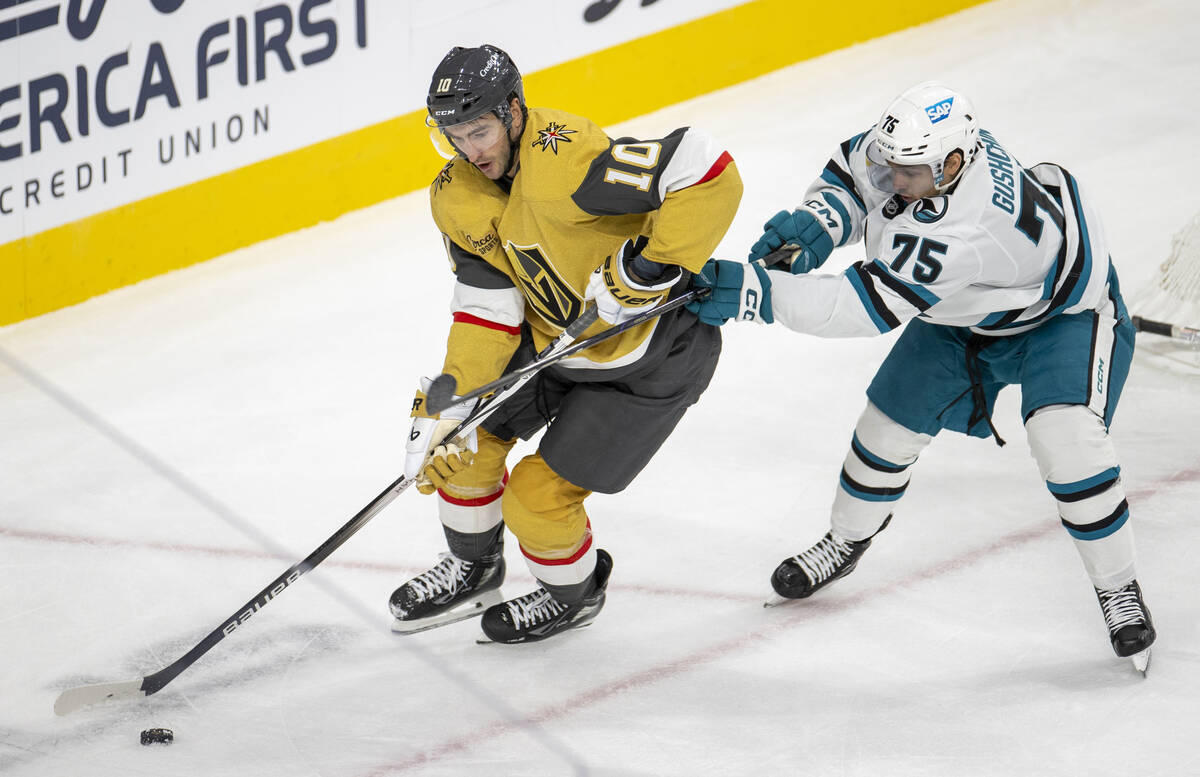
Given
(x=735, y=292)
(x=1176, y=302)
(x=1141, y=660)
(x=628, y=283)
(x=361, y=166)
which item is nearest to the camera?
(x=628, y=283)

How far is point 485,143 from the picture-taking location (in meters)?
2.62

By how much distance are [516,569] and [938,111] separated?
1.48 metres

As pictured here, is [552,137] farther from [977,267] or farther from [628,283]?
[977,267]

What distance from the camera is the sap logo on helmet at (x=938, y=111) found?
2.61 metres

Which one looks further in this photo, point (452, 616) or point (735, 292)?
point (452, 616)

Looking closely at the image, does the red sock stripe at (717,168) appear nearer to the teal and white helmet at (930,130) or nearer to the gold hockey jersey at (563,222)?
the gold hockey jersey at (563,222)

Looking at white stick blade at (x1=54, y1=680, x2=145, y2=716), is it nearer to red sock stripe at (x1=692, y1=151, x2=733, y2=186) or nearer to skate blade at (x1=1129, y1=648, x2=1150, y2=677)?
red sock stripe at (x1=692, y1=151, x2=733, y2=186)

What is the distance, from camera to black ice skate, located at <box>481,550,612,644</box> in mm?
3012

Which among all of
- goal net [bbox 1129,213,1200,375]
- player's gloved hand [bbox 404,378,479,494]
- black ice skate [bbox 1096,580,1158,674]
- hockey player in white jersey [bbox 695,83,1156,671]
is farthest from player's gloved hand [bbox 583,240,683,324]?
goal net [bbox 1129,213,1200,375]

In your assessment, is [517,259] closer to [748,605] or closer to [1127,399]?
[748,605]

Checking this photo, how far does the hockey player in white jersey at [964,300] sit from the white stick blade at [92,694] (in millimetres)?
1377

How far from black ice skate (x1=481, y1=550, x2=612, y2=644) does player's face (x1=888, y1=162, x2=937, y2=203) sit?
1026mm

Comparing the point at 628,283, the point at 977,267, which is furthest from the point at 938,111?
the point at 628,283

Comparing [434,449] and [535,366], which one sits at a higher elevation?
[535,366]
